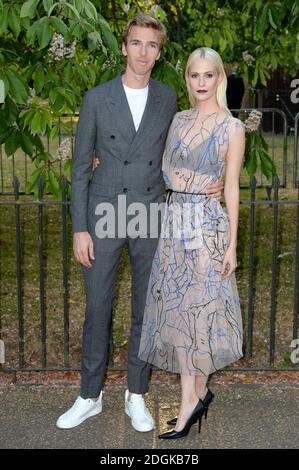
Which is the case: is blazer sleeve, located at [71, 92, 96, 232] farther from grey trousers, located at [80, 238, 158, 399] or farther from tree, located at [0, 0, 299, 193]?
tree, located at [0, 0, 299, 193]

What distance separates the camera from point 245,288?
8.03 metres

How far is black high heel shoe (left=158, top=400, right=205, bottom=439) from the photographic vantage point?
4477 mm

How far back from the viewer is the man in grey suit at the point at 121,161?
167 inches

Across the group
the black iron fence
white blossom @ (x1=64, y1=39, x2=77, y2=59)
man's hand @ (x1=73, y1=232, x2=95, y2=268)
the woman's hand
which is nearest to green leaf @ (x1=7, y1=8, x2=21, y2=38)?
white blossom @ (x1=64, y1=39, x2=77, y2=59)

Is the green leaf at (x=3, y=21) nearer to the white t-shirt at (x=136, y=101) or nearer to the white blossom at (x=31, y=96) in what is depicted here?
the white blossom at (x=31, y=96)

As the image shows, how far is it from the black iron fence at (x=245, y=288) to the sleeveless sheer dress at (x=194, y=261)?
0.82 meters

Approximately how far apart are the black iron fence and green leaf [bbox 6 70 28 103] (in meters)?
0.55

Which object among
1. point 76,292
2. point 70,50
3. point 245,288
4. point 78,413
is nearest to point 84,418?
point 78,413

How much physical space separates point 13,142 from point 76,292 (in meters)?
2.89

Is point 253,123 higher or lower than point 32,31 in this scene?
lower

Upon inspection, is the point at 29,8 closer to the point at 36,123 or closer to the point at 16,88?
the point at 16,88
